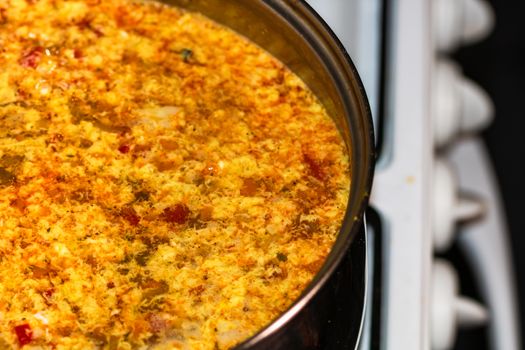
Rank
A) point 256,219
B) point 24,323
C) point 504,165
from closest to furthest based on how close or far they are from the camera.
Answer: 1. point 24,323
2. point 256,219
3. point 504,165

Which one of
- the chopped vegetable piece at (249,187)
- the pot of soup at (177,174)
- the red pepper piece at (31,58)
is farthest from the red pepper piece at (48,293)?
the red pepper piece at (31,58)

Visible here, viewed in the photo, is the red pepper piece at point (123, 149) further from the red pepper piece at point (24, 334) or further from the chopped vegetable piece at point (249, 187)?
the red pepper piece at point (24, 334)

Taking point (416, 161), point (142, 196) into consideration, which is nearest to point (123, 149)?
point (142, 196)

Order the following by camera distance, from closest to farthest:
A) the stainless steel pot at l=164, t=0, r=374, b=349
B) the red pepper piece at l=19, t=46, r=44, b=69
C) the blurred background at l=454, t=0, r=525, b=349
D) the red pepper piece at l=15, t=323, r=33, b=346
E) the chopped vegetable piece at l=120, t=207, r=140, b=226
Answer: the stainless steel pot at l=164, t=0, r=374, b=349 → the red pepper piece at l=15, t=323, r=33, b=346 → the chopped vegetable piece at l=120, t=207, r=140, b=226 → the red pepper piece at l=19, t=46, r=44, b=69 → the blurred background at l=454, t=0, r=525, b=349

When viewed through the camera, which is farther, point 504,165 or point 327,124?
point 504,165

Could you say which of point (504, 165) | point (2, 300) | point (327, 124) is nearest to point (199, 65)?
point (327, 124)

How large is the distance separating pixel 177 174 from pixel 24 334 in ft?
0.93

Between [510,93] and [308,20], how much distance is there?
5.03 feet

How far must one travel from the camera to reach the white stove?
3.58 feet

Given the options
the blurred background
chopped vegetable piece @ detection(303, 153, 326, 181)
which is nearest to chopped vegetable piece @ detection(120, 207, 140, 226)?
chopped vegetable piece @ detection(303, 153, 326, 181)

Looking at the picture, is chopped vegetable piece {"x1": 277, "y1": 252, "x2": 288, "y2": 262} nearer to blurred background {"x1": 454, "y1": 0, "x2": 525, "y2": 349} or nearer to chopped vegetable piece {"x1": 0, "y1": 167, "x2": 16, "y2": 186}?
chopped vegetable piece {"x1": 0, "y1": 167, "x2": 16, "y2": 186}

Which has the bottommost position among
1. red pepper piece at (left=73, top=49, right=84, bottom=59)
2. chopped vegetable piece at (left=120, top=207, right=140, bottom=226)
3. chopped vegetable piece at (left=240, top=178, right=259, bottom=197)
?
chopped vegetable piece at (left=120, top=207, right=140, bottom=226)

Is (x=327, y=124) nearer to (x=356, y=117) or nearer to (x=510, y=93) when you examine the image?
(x=356, y=117)

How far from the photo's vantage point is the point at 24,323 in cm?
97
